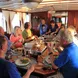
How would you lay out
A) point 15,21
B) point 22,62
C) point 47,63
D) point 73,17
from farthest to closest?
point 73,17 < point 15,21 < point 22,62 < point 47,63

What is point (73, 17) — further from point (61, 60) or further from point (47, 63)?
point (61, 60)

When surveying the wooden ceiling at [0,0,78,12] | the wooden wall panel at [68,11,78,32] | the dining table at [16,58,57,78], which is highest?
the wooden ceiling at [0,0,78,12]

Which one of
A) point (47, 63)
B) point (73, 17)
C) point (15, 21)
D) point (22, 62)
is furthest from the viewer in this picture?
point (73, 17)

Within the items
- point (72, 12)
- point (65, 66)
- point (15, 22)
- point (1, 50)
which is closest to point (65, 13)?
point (72, 12)

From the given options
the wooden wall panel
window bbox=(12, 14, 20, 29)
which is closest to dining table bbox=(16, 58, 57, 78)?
window bbox=(12, 14, 20, 29)

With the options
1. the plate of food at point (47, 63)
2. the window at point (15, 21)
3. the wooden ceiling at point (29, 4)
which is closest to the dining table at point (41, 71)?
the plate of food at point (47, 63)

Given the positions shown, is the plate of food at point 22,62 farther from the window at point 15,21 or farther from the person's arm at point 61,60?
the window at point 15,21

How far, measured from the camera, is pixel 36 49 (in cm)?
323

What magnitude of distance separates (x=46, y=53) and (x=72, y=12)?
856 centimetres

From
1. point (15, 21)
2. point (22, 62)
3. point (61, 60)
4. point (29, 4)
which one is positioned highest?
point (29, 4)

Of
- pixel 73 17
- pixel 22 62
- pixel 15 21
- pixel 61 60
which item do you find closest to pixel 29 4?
pixel 22 62

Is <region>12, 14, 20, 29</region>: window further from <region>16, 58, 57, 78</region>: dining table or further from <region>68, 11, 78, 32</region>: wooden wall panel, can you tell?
<region>16, 58, 57, 78</region>: dining table

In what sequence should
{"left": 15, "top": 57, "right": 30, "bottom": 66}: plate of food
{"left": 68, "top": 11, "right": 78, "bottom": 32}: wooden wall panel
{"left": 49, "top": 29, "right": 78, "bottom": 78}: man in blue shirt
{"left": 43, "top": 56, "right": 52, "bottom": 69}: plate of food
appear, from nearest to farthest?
{"left": 49, "top": 29, "right": 78, "bottom": 78}: man in blue shirt, {"left": 43, "top": 56, "right": 52, "bottom": 69}: plate of food, {"left": 15, "top": 57, "right": 30, "bottom": 66}: plate of food, {"left": 68, "top": 11, "right": 78, "bottom": 32}: wooden wall panel

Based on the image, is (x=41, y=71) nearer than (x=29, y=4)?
Yes
